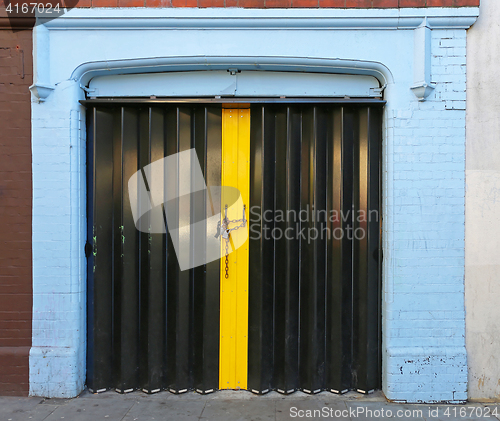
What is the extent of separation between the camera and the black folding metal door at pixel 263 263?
3957 millimetres

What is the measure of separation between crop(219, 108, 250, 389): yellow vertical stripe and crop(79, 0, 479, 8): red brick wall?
109cm

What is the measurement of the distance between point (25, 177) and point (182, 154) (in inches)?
66.6

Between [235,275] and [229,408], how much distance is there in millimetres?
1325

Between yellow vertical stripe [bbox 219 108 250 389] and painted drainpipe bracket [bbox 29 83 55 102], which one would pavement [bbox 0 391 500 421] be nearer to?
yellow vertical stripe [bbox 219 108 250 389]

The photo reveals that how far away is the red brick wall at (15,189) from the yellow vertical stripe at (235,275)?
2092 mm

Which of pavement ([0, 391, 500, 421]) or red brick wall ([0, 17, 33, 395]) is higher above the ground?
red brick wall ([0, 17, 33, 395])

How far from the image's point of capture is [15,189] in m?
3.90

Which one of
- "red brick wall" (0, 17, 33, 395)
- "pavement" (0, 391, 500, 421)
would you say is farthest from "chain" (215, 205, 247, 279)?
"red brick wall" (0, 17, 33, 395)

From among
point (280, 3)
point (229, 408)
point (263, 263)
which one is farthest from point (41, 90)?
point (229, 408)

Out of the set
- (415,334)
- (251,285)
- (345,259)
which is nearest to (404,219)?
(345,259)

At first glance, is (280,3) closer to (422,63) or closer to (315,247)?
(422,63)

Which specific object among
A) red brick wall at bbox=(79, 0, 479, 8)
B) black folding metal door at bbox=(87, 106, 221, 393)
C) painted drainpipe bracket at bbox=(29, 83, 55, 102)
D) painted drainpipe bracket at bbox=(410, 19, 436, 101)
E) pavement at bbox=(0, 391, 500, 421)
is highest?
red brick wall at bbox=(79, 0, 479, 8)

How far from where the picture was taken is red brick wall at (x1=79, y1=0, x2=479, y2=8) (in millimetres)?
3768

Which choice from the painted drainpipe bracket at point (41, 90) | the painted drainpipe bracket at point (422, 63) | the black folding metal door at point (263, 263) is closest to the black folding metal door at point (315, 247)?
the black folding metal door at point (263, 263)
